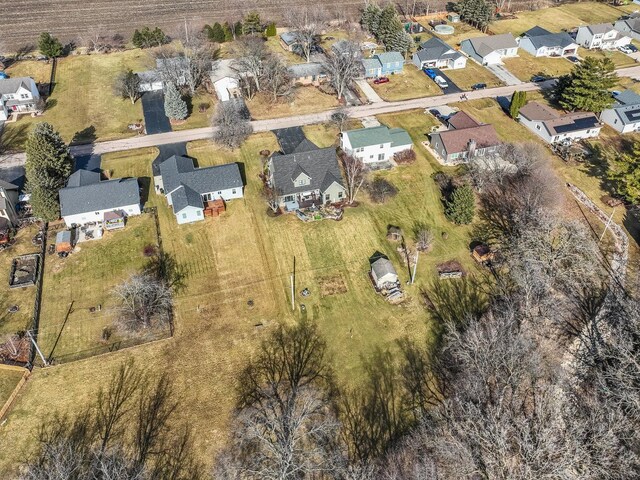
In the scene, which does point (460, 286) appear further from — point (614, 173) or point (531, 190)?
point (614, 173)

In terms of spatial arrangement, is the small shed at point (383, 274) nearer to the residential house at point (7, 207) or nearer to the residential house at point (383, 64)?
the residential house at point (7, 207)

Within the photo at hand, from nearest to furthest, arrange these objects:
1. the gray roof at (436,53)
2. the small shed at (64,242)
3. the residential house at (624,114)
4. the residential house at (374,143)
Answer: the small shed at (64,242) → the residential house at (374,143) → the residential house at (624,114) → the gray roof at (436,53)

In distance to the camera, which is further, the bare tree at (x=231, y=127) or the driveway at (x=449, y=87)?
the driveway at (x=449, y=87)

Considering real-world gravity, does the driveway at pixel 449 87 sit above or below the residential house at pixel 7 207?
below

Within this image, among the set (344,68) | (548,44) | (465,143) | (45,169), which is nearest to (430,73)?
(344,68)

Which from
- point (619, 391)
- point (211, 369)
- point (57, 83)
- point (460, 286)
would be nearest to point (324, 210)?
point (460, 286)

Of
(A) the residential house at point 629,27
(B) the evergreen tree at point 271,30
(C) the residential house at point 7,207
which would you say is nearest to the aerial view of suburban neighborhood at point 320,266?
(C) the residential house at point 7,207
